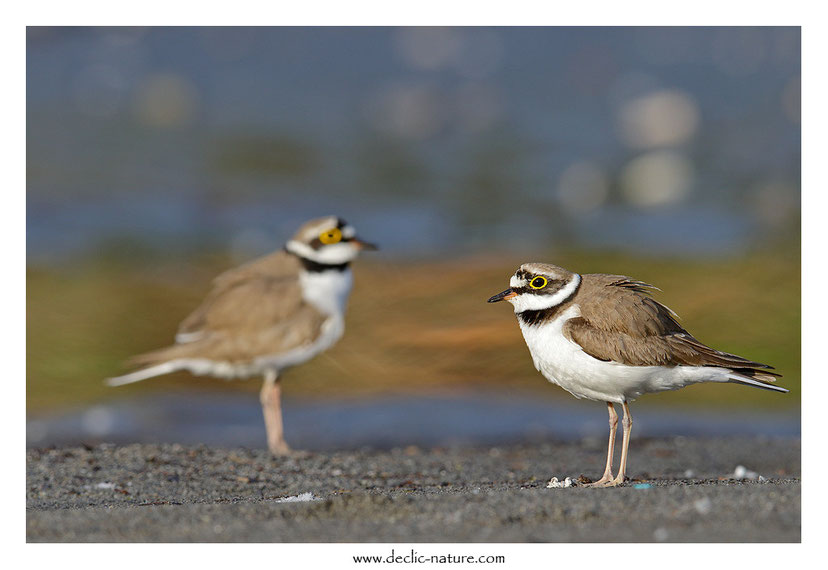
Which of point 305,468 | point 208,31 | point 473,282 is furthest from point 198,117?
point 305,468

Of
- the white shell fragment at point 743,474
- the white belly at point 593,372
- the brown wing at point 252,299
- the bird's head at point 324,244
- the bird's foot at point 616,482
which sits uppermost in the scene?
the bird's head at point 324,244

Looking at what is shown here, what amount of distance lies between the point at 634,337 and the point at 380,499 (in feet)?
5.89

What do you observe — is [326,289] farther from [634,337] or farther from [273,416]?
[634,337]

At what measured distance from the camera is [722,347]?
11477 millimetres

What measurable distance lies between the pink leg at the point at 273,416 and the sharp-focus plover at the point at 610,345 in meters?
2.80

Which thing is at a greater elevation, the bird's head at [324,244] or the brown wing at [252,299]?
the bird's head at [324,244]

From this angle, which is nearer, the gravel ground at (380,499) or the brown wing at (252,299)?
the gravel ground at (380,499)

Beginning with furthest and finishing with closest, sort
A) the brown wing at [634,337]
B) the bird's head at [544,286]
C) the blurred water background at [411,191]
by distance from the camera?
the blurred water background at [411,191], the bird's head at [544,286], the brown wing at [634,337]

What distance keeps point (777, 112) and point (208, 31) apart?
10.6 metres

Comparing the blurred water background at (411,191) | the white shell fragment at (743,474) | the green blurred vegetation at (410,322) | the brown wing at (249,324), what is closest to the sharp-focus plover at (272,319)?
the brown wing at (249,324)

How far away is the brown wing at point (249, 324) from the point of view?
8930 mm

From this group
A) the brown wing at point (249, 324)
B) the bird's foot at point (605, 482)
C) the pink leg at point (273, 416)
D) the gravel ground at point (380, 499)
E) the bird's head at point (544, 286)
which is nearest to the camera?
the gravel ground at point (380, 499)

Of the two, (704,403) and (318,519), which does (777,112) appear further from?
(318,519)

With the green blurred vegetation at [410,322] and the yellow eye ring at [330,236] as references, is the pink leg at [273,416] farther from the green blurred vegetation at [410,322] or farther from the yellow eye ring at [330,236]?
the green blurred vegetation at [410,322]
